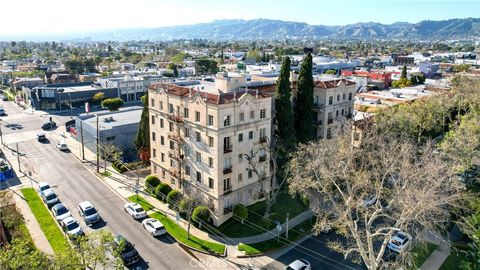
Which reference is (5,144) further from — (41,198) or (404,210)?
(404,210)

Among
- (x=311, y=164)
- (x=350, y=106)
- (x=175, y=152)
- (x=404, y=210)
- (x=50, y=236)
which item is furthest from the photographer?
(x=350, y=106)

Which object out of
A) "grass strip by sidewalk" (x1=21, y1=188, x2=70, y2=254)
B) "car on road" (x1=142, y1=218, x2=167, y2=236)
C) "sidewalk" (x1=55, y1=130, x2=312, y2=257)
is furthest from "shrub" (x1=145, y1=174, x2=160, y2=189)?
"grass strip by sidewalk" (x1=21, y1=188, x2=70, y2=254)

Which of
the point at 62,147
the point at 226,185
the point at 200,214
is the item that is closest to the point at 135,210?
the point at 200,214

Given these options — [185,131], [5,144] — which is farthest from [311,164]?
[5,144]

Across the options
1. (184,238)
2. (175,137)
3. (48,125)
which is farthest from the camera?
(48,125)

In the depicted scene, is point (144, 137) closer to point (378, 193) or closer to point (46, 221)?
point (46, 221)

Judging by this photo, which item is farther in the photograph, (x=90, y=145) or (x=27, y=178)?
(x=90, y=145)
